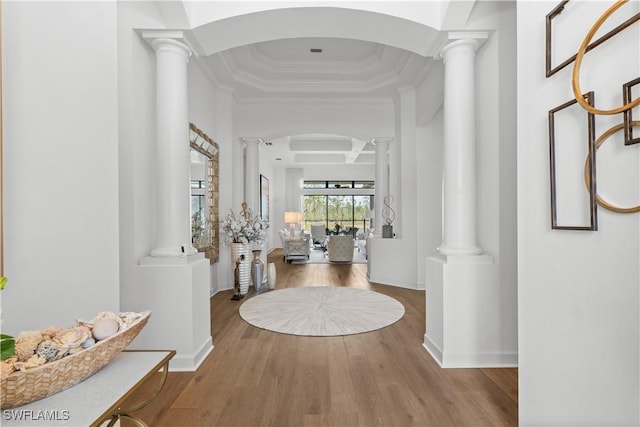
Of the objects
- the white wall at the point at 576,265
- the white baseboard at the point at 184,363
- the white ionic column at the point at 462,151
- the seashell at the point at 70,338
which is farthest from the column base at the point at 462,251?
the seashell at the point at 70,338

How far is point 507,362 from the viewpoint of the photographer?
98.1 inches

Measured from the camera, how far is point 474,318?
98.3 inches

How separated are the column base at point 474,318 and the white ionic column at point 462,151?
0.18m

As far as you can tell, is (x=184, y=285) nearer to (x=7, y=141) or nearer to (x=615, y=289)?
(x=7, y=141)

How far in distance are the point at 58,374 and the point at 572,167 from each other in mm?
1850

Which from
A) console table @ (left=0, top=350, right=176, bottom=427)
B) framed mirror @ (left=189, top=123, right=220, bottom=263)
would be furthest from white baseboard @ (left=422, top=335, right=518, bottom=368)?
framed mirror @ (left=189, top=123, right=220, bottom=263)

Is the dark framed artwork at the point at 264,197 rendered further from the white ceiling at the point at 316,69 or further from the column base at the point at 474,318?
the column base at the point at 474,318

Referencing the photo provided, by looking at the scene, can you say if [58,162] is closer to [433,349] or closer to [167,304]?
[167,304]

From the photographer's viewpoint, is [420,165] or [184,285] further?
[420,165]

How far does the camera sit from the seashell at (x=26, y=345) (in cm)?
89

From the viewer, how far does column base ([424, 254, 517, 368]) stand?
2490mm

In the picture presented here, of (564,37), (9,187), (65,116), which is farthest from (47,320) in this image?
(564,37)

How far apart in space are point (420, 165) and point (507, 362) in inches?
119

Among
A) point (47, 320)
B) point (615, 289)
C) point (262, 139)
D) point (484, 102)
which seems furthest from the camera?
point (262, 139)
